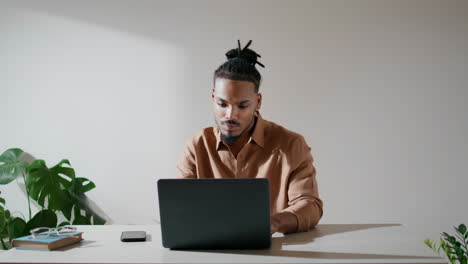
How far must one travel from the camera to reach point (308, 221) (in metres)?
1.79

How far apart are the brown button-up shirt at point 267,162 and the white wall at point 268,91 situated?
1352mm

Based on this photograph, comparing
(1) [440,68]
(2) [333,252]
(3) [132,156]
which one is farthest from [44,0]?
(2) [333,252]

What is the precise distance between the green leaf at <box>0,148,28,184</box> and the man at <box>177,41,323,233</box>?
66.5 inches

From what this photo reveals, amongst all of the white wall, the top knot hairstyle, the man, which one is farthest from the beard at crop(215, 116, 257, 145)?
the white wall

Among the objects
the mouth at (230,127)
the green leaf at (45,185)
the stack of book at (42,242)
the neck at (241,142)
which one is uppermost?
the mouth at (230,127)

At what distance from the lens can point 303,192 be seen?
6.48ft

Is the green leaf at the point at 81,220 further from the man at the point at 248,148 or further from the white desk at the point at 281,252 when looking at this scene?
the white desk at the point at 281,252

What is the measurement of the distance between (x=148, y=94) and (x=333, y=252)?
2368 mm

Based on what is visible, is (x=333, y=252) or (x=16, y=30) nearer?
(x=333, y=252)

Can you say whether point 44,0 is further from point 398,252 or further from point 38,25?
point 398,252

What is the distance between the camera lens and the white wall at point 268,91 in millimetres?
3416

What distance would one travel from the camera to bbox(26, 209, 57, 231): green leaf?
3043 millimetres

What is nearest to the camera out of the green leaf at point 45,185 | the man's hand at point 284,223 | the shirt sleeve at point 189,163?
the man's hand at point 284,223

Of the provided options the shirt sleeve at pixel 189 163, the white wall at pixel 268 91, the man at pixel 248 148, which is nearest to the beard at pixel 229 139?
the man at pixel 248 148
